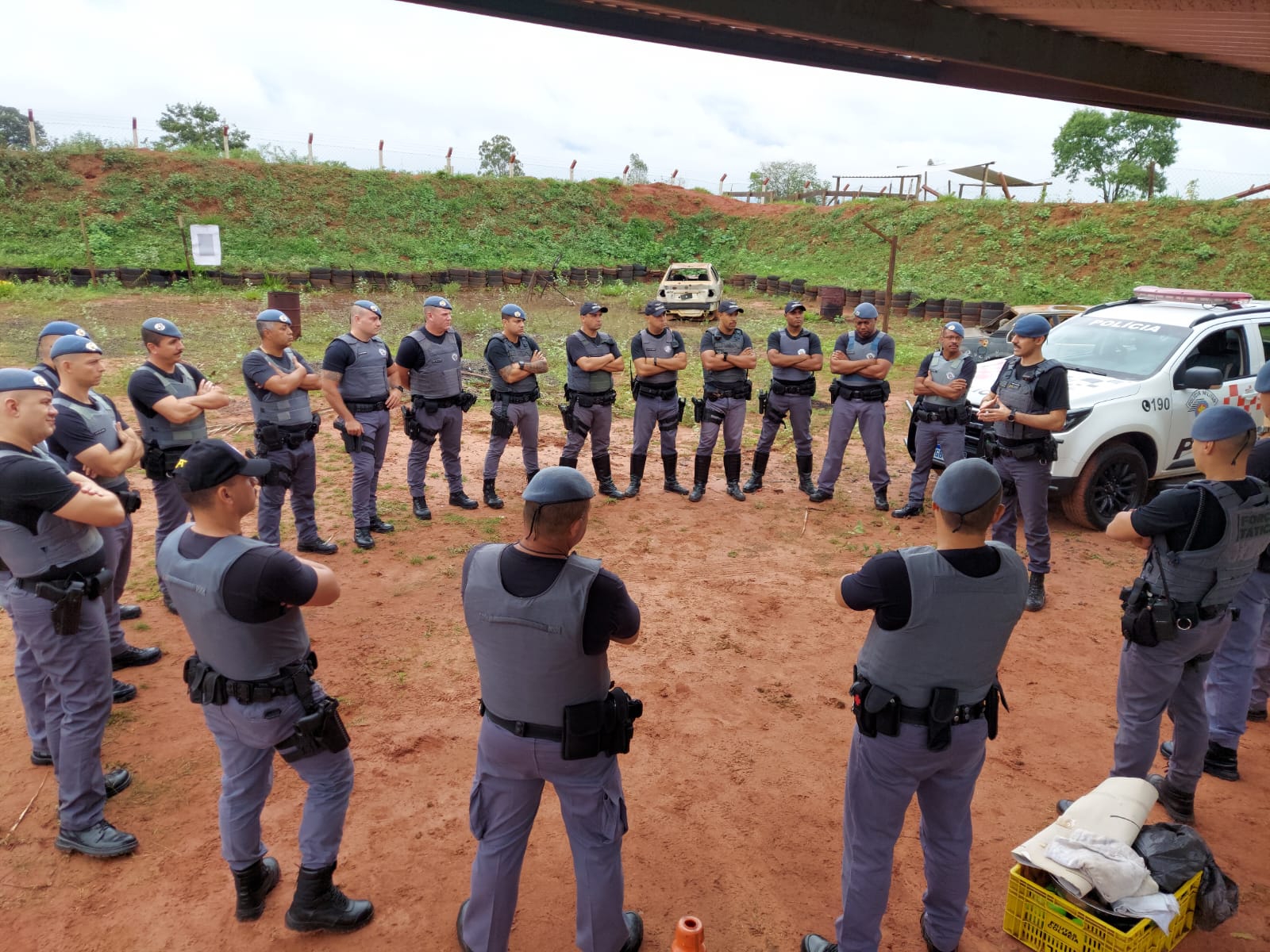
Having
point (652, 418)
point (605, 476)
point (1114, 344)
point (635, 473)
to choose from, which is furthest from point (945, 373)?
point (605, 476)

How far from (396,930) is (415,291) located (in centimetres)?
2172

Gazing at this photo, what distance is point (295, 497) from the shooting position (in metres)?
6.57

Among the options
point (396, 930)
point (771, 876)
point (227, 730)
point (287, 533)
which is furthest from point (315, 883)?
point (287, 533)

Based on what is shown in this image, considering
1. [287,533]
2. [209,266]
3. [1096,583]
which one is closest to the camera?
[1096,583]

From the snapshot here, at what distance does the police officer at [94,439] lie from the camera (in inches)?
172

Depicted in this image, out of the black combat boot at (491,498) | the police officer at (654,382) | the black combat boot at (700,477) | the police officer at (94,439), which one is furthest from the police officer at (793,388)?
the police officer at (94,439)

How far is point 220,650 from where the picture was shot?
2848 millimetres

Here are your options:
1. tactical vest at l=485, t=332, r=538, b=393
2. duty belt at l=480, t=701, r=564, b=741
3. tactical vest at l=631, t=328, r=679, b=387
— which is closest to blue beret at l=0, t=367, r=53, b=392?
duty belt at l=480, t=701, r=564, b=741

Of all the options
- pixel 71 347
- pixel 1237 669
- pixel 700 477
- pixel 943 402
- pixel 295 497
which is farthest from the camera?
pixel 700 477

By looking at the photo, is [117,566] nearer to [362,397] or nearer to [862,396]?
[362,397]

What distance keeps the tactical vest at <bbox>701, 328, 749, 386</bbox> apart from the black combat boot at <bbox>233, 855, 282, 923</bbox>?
604 cm

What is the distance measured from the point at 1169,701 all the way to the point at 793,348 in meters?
5.15

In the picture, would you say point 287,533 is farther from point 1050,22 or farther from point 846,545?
point 1050,22

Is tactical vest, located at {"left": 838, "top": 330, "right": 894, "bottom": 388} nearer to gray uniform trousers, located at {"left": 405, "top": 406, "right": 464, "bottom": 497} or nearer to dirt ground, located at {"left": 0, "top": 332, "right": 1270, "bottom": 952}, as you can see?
dirt ground, located at {"left": 0, "top": 332, "right": 1270, "bottom": 952}
